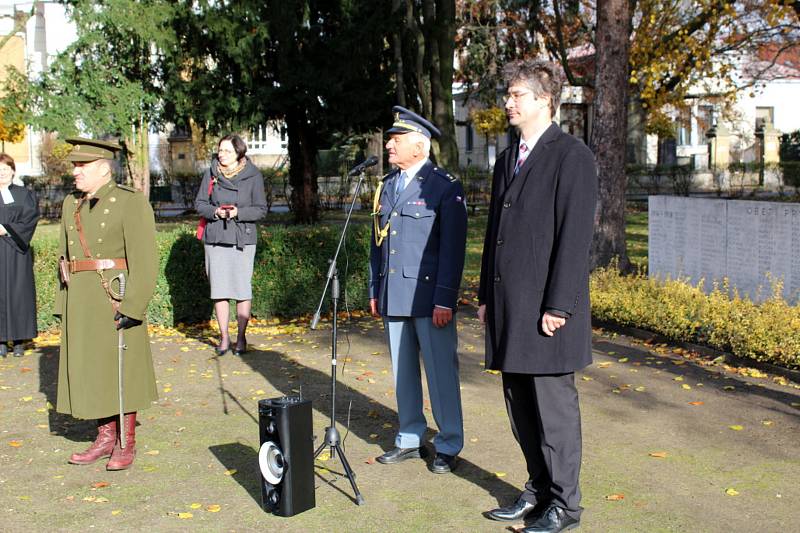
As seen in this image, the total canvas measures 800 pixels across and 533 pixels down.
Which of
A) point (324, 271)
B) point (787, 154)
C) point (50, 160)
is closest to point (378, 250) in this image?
point (324, 271)

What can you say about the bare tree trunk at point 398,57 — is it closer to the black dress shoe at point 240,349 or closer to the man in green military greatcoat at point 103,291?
the black dress shoe at point 240,349

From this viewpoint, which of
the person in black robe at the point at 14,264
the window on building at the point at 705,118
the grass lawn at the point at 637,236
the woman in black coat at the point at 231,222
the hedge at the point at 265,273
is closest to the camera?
the woman in black coat at the point at 231,222

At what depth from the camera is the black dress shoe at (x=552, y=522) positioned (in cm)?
477

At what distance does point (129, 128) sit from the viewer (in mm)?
23109

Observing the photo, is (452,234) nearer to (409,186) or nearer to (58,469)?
(409,186)

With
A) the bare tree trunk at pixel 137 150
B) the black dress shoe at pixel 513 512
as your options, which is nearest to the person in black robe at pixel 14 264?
the black dress shoe at pixel 513 512

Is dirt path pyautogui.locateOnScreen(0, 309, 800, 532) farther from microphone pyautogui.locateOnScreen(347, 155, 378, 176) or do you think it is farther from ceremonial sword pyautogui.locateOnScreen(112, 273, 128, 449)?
microphone pyautogui.locateOnScreen(347, 155, 378, 176)

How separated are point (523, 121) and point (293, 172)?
19.8 m

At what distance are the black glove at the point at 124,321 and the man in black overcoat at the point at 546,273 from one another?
7.74 ft

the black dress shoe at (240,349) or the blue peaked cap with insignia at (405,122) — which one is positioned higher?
the blue peaked cap with insignia at (405,122)

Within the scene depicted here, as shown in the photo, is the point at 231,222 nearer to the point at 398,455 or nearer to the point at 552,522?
the point at 398,455

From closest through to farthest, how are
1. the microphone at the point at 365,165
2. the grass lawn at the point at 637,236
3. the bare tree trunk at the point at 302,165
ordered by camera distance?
the microphone at the point at 365,165 < the grass lawn at the point at 637,236 < the bare tree trunk at the point at 302,165

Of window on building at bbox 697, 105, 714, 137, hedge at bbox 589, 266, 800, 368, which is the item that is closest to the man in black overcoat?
hedge at bbox 589, 266, 800, 368

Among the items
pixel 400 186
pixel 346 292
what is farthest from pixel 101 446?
pixel 346 292
